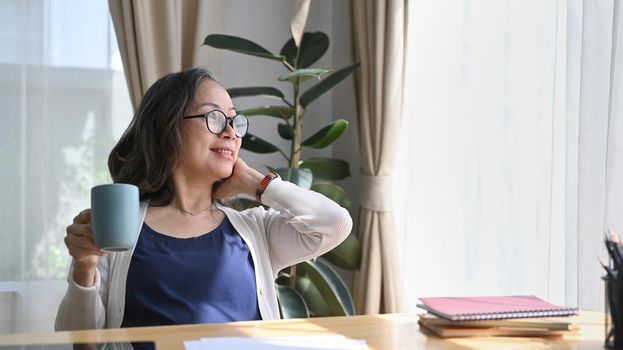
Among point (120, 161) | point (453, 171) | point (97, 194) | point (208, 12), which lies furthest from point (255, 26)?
point (97, 194)

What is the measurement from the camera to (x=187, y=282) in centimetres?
182

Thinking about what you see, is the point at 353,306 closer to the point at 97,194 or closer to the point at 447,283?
the point at 447,283

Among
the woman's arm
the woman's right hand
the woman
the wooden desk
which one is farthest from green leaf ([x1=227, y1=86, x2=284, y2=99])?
the wooden desk

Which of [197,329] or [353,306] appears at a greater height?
[197,329]

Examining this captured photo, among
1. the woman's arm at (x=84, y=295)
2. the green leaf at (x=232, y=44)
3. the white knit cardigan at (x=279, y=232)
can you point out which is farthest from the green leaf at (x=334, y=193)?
the woman's arm at (x=84, y=295)

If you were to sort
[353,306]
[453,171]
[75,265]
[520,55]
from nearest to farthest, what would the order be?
[75,265] < [520,55] < [453,171] < [353,306]

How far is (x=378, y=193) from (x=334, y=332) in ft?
6.25

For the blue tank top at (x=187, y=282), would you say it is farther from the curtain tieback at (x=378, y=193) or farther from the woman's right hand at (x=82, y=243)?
the curtain tieback at (x=378, y=193)

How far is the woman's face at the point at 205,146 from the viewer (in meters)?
1.95

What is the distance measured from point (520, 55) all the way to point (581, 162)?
52 cm

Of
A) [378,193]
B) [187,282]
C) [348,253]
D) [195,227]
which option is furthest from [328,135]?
[187,282]

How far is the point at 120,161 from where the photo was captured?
2062mm

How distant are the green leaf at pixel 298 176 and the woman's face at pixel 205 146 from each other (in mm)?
991

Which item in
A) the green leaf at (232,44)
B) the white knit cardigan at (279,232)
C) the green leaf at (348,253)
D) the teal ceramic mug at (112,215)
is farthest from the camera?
the green leaf at (348,253)
